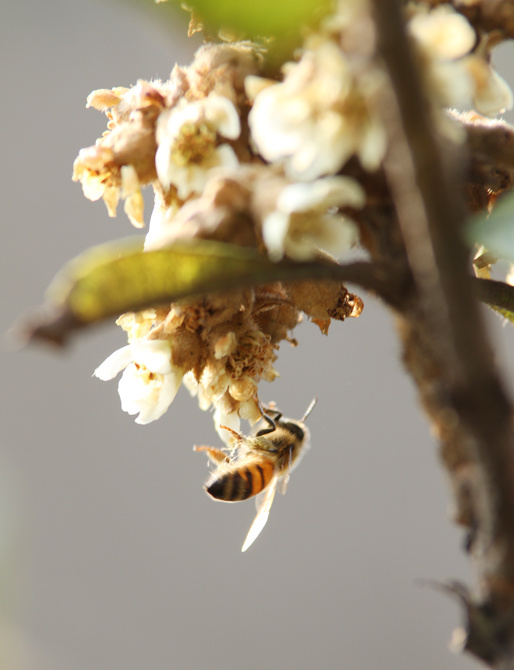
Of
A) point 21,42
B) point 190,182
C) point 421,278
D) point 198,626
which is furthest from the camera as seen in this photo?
point 198,626

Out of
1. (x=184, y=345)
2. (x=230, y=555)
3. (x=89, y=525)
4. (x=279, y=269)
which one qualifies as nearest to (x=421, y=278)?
(x=279, y=269)

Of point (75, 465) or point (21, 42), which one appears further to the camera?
point (75, 465)

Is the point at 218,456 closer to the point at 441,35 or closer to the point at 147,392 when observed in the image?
the point at 147,392

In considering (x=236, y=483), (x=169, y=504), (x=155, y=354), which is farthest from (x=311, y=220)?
(x=169, y=504)

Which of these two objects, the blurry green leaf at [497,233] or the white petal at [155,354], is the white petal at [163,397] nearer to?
the white petal at [155,354]

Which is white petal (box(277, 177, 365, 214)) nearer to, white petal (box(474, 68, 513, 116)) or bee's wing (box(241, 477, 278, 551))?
white petal (box(474, 68, 513, 116))

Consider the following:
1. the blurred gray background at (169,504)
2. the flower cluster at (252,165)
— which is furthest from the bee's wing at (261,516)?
the blurred gray background at (169,504)

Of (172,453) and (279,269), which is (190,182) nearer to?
(279,269)

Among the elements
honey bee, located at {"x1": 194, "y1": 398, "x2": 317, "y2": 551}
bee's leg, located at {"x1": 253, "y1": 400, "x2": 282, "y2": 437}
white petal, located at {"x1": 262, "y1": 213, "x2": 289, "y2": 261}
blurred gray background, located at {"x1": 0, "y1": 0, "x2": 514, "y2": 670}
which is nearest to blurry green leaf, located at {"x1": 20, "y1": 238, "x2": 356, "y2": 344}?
white petal, located at {"x1": 262, "y1": 213, "x2": 289, "y2": 261}
